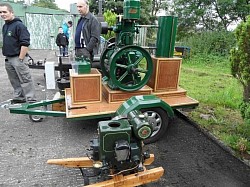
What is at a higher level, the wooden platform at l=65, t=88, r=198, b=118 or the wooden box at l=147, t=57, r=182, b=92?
the wooden box at l=147, t=57, r=182, b=92

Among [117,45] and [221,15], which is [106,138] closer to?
[117,45]

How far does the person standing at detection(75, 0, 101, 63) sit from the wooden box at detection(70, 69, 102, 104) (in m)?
0.81

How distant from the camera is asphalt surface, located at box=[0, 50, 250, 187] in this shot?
8.23 ft

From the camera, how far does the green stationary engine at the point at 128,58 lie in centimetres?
328

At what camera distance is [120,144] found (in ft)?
6.28

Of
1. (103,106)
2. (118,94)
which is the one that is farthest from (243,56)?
(103,106)

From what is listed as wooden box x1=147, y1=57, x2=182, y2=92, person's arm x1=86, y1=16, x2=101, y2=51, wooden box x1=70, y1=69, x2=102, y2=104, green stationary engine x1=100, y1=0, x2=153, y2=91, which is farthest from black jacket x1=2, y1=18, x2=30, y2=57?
wooden box x1=147, y1=57, x2=182, y2=92

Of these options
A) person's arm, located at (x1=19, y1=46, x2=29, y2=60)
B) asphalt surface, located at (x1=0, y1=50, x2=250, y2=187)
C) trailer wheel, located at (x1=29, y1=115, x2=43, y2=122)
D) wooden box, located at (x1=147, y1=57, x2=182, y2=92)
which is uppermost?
person's arm, located at (x1=19, y1=46, x2=29, y2=60)

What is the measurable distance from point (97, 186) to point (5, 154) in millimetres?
1565

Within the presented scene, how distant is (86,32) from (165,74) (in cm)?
150

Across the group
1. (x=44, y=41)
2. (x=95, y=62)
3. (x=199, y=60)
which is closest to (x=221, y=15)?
(x=199, y=60)

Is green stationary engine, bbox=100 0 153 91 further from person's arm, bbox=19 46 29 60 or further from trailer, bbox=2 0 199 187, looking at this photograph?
person's arm, bbox=19 46 29 60

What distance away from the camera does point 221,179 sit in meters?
2.56

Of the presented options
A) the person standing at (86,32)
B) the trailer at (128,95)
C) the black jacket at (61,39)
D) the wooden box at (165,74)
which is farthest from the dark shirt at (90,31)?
the black jacket at (61,39)
